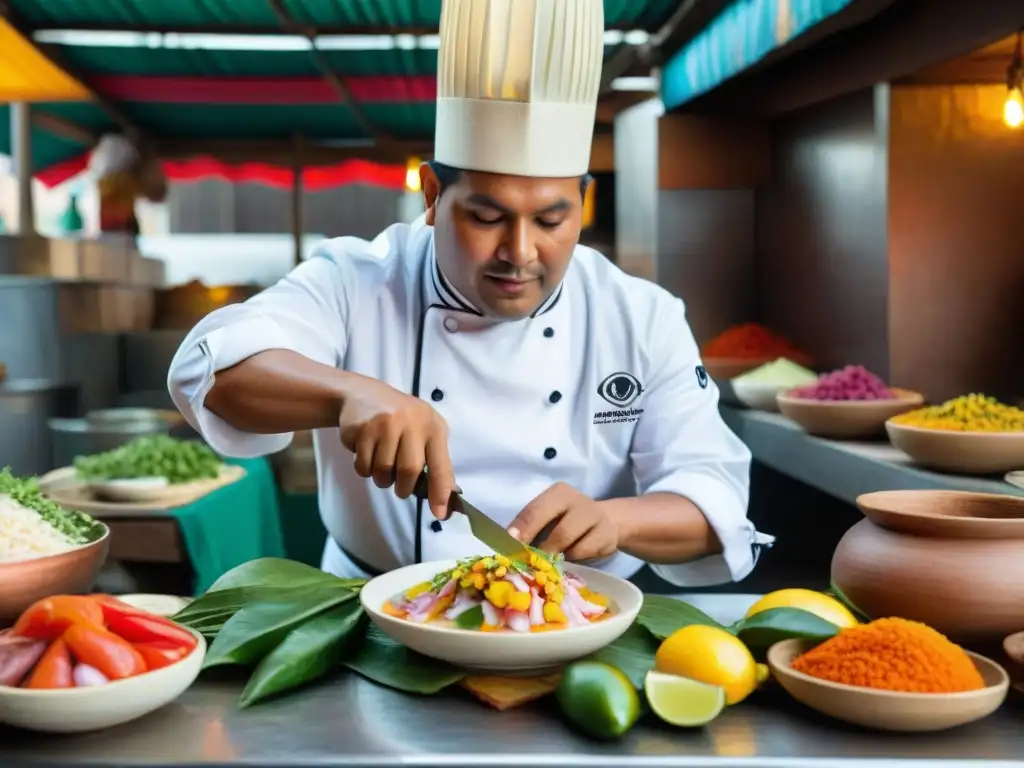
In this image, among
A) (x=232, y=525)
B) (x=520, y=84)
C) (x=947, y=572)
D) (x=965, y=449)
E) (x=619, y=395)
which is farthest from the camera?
(x=232, y=525)

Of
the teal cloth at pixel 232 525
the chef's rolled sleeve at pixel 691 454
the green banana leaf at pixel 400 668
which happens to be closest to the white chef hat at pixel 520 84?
the chef's rolled sleeve at pixel 691 454

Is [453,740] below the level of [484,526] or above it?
below

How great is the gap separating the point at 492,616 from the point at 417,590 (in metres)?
0.19

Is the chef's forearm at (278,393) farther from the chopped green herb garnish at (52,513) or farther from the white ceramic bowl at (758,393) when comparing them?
the white ceramic bowl at (758,393)

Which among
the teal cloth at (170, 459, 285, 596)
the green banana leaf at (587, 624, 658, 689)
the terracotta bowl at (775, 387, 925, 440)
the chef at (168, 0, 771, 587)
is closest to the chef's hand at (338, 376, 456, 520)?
the chef at (168, 0, 771, 587)

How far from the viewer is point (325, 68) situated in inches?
257

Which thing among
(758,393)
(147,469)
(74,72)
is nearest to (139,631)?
(147,469)

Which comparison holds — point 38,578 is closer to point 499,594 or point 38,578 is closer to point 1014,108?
point 499,594

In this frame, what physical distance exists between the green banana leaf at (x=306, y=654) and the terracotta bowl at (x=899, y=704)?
52cm

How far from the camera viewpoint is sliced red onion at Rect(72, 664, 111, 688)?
1077mm

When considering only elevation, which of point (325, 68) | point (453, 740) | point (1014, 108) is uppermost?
point (325, 68)

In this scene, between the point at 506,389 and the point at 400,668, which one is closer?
the point at 400,668

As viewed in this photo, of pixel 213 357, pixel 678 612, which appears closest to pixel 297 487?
pixel 213 357

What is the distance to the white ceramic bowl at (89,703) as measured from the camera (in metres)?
1.05
